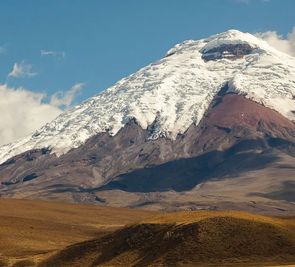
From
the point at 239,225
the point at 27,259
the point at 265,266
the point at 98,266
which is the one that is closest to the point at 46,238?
the point at 27,259

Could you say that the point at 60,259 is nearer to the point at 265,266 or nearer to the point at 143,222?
the point at 143,222

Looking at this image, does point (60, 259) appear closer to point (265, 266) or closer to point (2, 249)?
point (2, 249)

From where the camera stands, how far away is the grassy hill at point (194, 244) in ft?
345

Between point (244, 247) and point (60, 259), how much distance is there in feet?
113

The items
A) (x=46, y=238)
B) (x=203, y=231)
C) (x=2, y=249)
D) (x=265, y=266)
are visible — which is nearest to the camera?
(x=265, y=266)

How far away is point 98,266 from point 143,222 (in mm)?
13179

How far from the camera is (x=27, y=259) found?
421 feet

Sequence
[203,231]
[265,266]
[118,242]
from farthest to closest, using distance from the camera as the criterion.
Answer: [118,242] → [203,231] → [265,266]

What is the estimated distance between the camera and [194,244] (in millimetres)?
109438

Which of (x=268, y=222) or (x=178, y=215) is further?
(x=178, y=215)

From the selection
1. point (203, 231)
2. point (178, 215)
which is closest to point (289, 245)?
point (203, 231)

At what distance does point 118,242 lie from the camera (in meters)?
122

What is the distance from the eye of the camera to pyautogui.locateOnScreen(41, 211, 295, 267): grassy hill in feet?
345

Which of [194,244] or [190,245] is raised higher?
[194,244]
